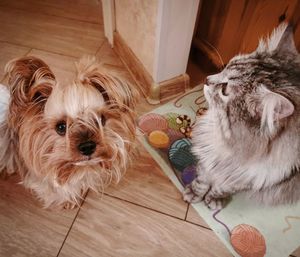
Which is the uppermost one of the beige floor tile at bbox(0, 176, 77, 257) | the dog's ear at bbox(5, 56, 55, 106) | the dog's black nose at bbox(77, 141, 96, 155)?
the dog's ear at bbox(5, 56, 55, 106)

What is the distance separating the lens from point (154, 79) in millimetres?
1521

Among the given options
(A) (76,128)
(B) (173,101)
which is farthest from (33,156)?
(B) (173,101)

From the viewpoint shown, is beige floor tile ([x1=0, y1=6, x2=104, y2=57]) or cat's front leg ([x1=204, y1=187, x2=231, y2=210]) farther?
beige floor tile ([x1=0, y1=6, x2=104, y2=57])

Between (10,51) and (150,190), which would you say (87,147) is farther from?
(10,51)

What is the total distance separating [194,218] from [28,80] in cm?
86

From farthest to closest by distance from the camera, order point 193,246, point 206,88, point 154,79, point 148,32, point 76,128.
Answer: point 154,79
point 148,32
point 193,246
point 206,88
point 76,128

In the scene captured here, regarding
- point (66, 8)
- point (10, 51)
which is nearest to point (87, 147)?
point (10, 51)

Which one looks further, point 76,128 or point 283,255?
point 283,255

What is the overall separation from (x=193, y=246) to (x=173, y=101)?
79cm

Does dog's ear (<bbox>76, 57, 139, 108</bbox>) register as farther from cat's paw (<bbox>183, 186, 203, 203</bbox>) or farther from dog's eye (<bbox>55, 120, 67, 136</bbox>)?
cat's paw (<bbox>183, 186, 203, 203</bbox>)

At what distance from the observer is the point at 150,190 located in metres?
1.28

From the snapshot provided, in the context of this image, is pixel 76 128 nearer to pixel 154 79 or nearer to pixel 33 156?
pixel 33 156

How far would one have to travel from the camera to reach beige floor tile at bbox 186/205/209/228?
3.92ft

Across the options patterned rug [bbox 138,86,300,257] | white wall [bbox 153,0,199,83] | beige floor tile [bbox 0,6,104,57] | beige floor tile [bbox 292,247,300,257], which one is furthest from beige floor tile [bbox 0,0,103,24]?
beige floor tile [bbox 292,247,300,257]
